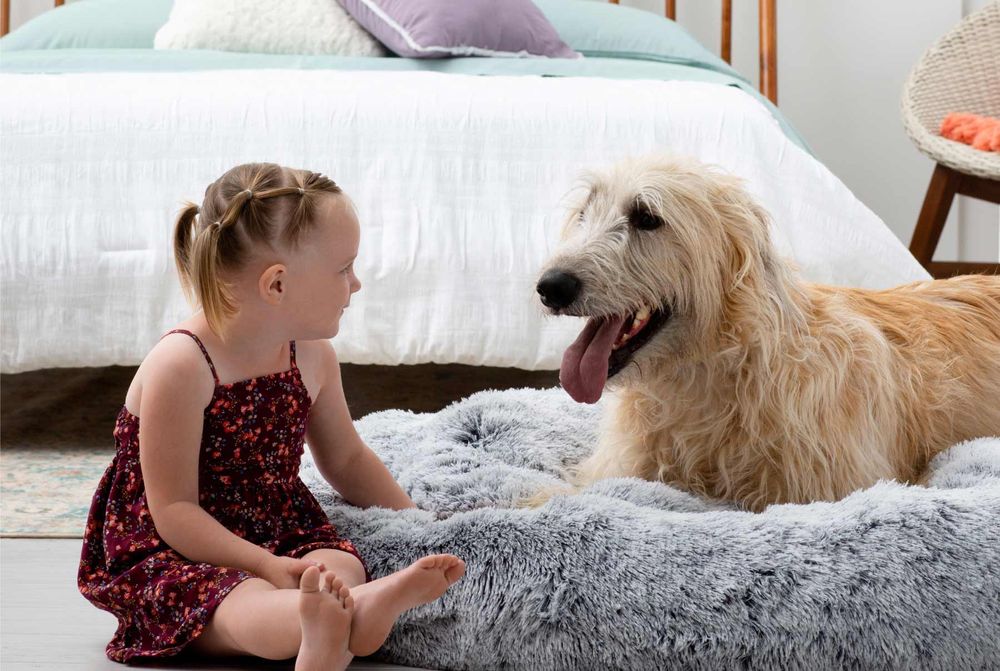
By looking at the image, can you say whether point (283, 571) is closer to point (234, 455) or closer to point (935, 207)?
point (234, 455)

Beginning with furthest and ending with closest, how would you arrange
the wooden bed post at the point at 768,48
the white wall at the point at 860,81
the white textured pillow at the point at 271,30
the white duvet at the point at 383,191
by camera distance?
1. the white wall at the point at 860,81
2. the wooden bed post at the point at 768,48
3. the white textured pillow at the point at 271,30
4. the white duvet at the point at 383,191

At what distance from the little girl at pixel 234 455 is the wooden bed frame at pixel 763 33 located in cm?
301

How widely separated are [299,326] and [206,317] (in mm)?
102

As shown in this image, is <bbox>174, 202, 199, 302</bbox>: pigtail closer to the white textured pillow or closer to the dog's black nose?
the dog's black nose

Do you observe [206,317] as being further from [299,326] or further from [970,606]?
[970,606]

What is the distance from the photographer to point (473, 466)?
166cm

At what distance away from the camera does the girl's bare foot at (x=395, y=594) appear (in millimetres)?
1083

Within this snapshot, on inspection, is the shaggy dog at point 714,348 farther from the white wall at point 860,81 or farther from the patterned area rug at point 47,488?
the white wall at point 860,81

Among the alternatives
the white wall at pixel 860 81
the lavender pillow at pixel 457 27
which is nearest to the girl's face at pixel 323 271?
the lavender pillow at pixel 457 27

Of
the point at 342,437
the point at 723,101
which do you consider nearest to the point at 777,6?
the point at 723,101

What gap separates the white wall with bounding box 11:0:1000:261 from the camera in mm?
4441

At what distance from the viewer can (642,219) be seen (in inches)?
55.4

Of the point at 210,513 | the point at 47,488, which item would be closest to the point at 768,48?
the point at 47,488

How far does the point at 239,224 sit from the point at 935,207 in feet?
8.79
